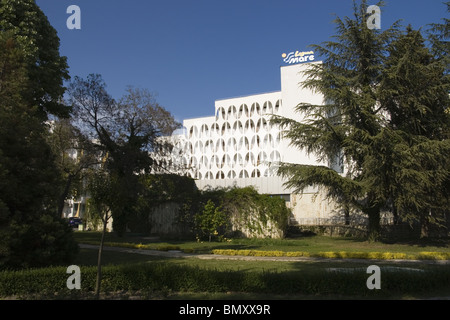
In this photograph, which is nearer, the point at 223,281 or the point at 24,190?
the point at 223,281

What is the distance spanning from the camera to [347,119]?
2059cm

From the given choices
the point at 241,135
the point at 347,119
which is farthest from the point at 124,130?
the point at 241,135

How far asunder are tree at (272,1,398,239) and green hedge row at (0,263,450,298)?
11142 millimetres

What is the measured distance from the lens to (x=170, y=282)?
8.40 metres

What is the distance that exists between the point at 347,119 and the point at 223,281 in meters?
15.6

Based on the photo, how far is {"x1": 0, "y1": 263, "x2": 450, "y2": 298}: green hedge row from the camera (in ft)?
25.9

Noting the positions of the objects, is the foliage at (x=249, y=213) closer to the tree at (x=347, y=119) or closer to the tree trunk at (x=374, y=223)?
the tree at (x=347, y=119)

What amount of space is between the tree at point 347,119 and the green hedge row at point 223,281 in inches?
439

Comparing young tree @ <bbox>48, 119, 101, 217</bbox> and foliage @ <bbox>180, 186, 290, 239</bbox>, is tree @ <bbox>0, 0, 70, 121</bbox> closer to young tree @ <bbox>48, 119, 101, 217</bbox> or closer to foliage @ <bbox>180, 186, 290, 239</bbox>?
young tree @ <bbox>48, 119, 101, 217</bbox>

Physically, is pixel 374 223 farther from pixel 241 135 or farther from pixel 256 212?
pixel 241 135

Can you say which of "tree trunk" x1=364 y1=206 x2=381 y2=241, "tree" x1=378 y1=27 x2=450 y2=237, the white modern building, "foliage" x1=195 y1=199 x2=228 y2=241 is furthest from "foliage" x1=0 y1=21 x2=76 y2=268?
the white modern building

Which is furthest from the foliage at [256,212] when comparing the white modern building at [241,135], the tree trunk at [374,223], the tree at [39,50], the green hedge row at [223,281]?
the white modern building at [241,135]

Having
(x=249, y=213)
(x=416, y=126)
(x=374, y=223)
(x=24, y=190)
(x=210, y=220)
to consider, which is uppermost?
(x=416, y=126)
